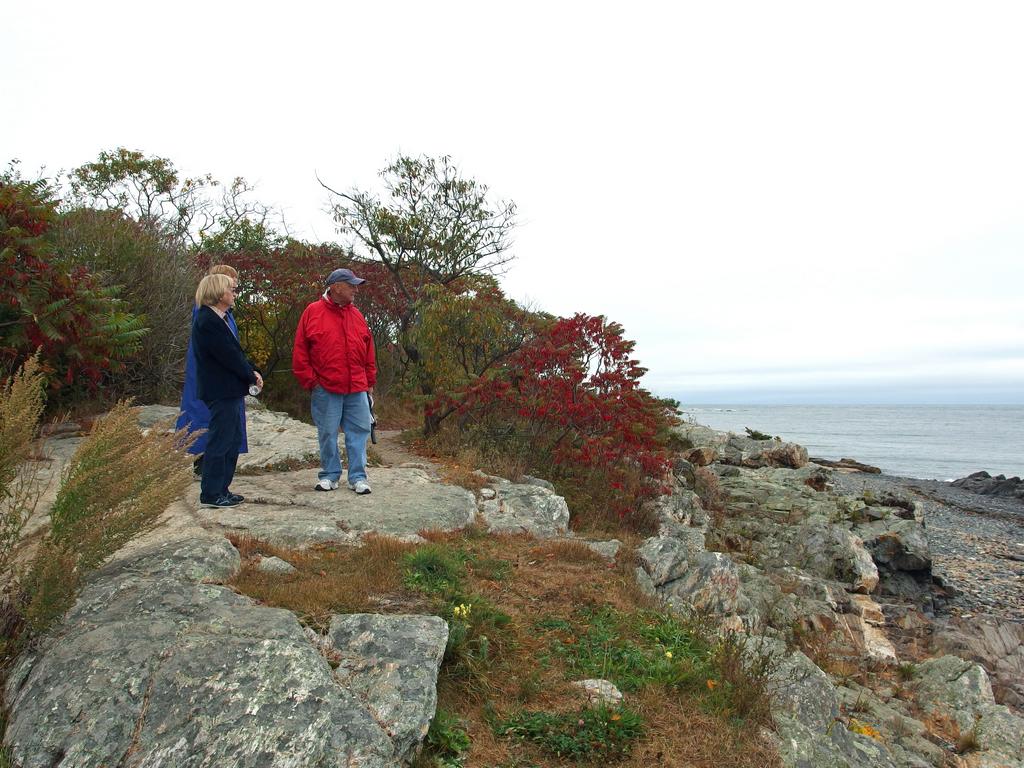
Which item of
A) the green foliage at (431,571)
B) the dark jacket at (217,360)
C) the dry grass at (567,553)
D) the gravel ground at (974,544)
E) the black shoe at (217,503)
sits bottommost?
the gravel ground at (974,544)

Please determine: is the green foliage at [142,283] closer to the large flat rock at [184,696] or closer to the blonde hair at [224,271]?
the blonde hair at [224,271]

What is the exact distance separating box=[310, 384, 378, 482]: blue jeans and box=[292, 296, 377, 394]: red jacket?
14 centimetres

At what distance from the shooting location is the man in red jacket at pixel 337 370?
21.2 ft

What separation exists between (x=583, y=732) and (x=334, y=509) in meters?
3.64

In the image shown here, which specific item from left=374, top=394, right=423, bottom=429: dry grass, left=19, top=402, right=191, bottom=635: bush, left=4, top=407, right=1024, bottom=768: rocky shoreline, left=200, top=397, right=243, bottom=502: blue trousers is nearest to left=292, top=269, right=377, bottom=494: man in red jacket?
left=4, top=407, right=1024, bottom=768: rocky shoreline

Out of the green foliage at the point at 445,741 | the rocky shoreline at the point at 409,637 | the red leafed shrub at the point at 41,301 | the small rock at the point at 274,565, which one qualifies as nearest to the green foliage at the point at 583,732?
the green foliage at the point at 445,741

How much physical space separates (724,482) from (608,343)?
241 inches

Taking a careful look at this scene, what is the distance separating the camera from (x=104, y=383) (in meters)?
10.2

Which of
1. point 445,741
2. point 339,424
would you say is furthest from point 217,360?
point 445,741

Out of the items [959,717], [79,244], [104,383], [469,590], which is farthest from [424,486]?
[79,244]

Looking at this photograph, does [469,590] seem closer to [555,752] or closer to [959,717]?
[555,752]

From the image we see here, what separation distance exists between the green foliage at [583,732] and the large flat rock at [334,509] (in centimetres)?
261

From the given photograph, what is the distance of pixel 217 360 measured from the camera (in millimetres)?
5582

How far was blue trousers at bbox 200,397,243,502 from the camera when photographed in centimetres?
564
